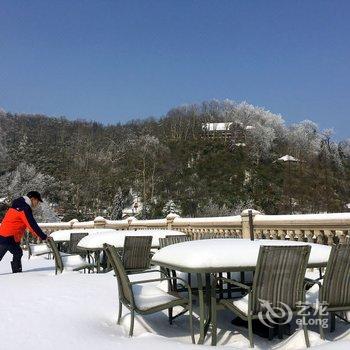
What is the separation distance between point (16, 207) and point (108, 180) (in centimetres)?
5975

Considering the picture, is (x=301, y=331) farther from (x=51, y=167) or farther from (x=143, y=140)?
(x=143, y=140)

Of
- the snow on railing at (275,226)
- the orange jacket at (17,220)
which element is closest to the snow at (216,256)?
the snow on railing at (275,226)

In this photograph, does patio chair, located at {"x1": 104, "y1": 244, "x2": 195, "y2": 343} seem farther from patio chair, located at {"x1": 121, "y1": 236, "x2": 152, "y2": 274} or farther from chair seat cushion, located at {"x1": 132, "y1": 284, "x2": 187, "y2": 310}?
patio chair, located at {"x1": 121, "y1": 236, "x2": 152, "y2": 274}

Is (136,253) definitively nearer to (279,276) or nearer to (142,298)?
(142,298)

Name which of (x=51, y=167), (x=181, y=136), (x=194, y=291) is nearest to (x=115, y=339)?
(x=194, y=291)

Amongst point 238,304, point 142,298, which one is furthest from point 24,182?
point 238,304

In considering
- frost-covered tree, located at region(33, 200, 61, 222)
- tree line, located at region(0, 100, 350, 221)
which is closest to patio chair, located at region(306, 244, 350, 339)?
tree line, located at region(0, 100, 350, 221)

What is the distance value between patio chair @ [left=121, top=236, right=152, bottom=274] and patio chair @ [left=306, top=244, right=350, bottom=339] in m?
3.57

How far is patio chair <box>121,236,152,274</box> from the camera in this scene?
7098mm

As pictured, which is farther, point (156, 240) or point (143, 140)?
point (143, 140)

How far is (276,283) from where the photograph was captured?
3.83 meters

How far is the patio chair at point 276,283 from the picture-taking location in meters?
3.75

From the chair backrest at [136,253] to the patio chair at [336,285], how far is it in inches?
140

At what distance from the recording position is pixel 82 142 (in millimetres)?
72312
